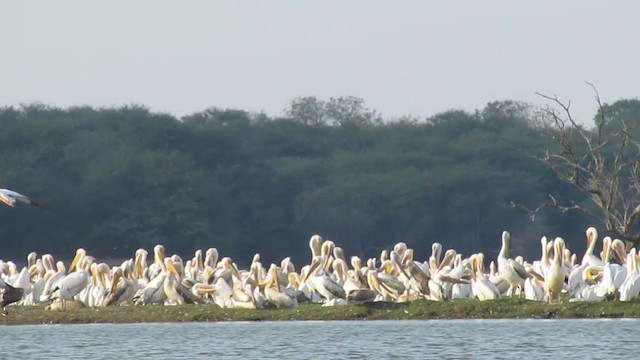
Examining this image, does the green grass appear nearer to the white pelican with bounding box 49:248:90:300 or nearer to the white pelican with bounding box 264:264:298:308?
the white pelican with bounding box 264:264:298:308

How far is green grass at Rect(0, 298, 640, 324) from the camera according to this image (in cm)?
1969

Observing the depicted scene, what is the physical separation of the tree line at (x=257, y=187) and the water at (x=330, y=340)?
2317cm

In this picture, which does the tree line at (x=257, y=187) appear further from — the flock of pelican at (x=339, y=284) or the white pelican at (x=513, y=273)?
the white pelican at (x=513, y=273)

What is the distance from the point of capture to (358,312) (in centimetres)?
2041

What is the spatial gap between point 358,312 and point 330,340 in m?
2.56

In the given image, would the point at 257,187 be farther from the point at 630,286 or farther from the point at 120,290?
the point at 630,286

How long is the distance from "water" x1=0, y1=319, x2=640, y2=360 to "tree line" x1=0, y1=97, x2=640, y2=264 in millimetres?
23169

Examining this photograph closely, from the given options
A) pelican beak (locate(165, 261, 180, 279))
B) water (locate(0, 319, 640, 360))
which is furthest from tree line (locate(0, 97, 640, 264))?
water (locate(0, 319, 640, 360))

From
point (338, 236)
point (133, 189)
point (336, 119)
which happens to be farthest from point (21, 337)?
point (336, 119)

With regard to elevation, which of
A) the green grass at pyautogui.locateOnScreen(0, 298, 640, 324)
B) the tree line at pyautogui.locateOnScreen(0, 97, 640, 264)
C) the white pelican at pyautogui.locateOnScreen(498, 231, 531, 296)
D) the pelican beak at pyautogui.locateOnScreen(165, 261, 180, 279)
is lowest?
the green grass at pyautogui.locateOnScreen(0, 298, 640, 324)

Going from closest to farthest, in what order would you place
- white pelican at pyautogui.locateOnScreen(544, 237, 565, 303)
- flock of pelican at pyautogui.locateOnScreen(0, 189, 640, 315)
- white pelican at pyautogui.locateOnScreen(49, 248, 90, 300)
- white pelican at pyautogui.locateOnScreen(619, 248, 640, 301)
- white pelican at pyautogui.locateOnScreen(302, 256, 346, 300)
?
white pelican at pyautogui.locateOnScreen(619, 248, 640, 301)
white pelican at pyautogui.locateOnScreen(544, 237, 565, 303)
flock of pelican at pyautogui.locateOnScreen(0, 189, 640, 315)
white pelican at pyautogui.locateOnScreen(302, 256, 346, 300)
white pelican at pyautogui.locateOnScreen(49, 248, 90, 300)

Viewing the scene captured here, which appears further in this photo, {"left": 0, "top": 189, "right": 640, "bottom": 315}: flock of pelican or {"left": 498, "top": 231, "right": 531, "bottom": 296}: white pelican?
{"left": 498, "top": 231, "right": 531, "bottom": 296}: white pelican

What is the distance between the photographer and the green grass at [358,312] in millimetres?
19688

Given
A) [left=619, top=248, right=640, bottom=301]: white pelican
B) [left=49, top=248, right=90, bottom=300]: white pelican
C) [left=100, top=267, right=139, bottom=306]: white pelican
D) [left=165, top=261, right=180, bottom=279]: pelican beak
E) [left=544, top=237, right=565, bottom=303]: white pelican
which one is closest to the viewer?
[left=619, top=248, right=640, bottom=301]: white pelican
